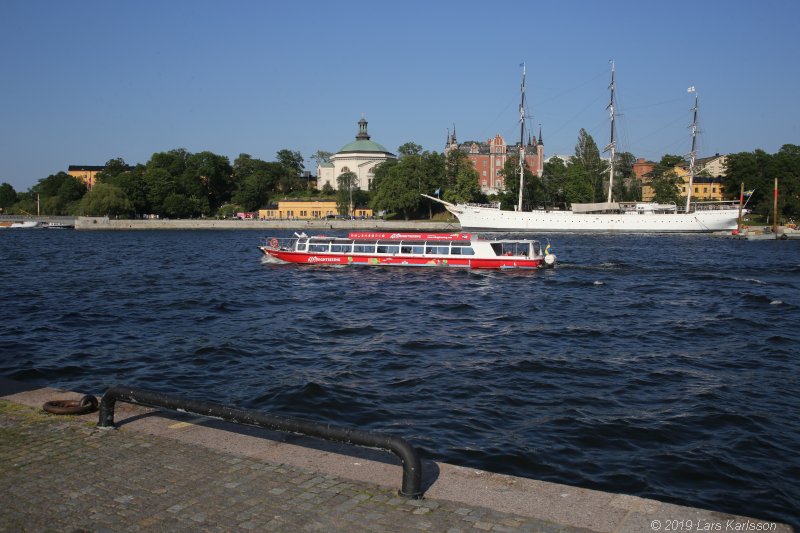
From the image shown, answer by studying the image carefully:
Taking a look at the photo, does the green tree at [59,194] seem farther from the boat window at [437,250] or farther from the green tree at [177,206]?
the boat window at [437,250]

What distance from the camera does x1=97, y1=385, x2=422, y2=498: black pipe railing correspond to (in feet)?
25.1

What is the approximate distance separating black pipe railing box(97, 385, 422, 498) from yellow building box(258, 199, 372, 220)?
15868 cm

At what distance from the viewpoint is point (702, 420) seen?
48.8 feet

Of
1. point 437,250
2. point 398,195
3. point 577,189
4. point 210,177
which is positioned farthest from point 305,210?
point 437,250

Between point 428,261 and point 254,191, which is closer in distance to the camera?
point 428,261

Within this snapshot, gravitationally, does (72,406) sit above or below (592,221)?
below

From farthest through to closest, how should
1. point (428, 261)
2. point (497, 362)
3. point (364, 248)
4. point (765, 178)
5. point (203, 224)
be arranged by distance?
point (203, 224) < point (765, 178) < point (364, 248) < point (428, 261) < point (497, 362)

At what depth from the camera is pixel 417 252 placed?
51.0 m

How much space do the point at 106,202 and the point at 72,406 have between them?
493 feet

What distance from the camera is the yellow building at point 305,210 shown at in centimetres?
16838

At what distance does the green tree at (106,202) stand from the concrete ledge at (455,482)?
150m

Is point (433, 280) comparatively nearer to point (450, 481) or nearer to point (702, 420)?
point (702, 420)

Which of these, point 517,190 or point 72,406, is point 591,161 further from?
point 72,406

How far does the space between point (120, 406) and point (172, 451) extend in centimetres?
231
